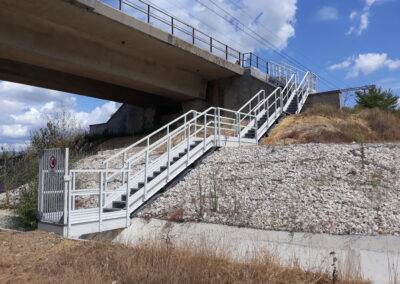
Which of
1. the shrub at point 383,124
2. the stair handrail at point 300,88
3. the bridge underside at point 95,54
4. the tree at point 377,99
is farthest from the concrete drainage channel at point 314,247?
the tree at point 377,99

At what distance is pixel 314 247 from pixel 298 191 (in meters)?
2.34

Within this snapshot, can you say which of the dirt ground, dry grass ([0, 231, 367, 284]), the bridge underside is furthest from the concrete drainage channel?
the bridge underside

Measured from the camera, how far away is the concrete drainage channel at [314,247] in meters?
6.40

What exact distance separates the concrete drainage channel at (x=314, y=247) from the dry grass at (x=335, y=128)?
8.35 meters

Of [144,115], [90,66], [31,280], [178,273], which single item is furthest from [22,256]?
[144,115]

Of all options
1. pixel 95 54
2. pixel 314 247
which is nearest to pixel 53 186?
pixel 314 247

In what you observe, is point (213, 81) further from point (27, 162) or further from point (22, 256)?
point (22, 256)

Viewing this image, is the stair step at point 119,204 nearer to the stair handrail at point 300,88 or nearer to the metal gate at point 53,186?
the metal gate at point 53,186

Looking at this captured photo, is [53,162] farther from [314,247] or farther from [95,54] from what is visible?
[95,54]

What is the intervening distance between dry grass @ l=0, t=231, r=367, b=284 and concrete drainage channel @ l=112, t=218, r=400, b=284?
1.78ft

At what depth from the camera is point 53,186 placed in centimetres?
942

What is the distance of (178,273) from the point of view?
5.35 metres

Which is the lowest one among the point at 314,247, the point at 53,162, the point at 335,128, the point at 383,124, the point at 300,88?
the point at 314,247

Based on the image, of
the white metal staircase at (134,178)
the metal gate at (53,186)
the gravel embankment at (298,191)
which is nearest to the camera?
the gravel embankment at (298,191)
